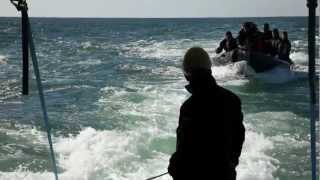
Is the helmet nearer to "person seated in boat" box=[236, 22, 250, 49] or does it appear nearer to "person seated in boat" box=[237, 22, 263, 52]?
"person seated in boat" box=[237, 22, 263, 52]

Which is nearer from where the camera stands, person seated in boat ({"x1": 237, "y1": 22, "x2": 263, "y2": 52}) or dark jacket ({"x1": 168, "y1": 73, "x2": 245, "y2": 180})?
dark jacket ({"x1": 168, "y1": 73, "x2": 245, "y2": 180})

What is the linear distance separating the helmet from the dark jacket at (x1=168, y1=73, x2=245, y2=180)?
0.15ft

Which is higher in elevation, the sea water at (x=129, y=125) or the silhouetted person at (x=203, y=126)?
the silhouetted person at (x=203, y=126)

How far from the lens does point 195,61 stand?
2.39 m

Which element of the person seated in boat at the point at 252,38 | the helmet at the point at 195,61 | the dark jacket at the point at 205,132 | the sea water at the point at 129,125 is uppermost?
the helmet at the point at 195,61

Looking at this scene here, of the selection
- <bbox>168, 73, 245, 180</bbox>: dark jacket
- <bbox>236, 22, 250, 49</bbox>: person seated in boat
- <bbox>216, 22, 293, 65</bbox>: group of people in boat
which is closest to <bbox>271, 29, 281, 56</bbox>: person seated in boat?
<bbox>216, 22, 293, 65</bbox>: group of people in boat

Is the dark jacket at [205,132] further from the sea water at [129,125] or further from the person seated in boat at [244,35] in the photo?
the person seated in boat at [244,35]

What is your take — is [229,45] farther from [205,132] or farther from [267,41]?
[205,132]

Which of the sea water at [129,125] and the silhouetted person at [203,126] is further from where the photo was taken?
the sea water at [129,125]

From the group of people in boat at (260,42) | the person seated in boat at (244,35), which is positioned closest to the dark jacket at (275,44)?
the group of people in boat at (260,42)

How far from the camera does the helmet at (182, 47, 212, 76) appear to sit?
2.38m

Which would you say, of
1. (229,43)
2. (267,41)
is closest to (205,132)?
(267,41)

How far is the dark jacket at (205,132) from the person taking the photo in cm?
235

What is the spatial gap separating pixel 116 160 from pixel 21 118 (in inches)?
149
